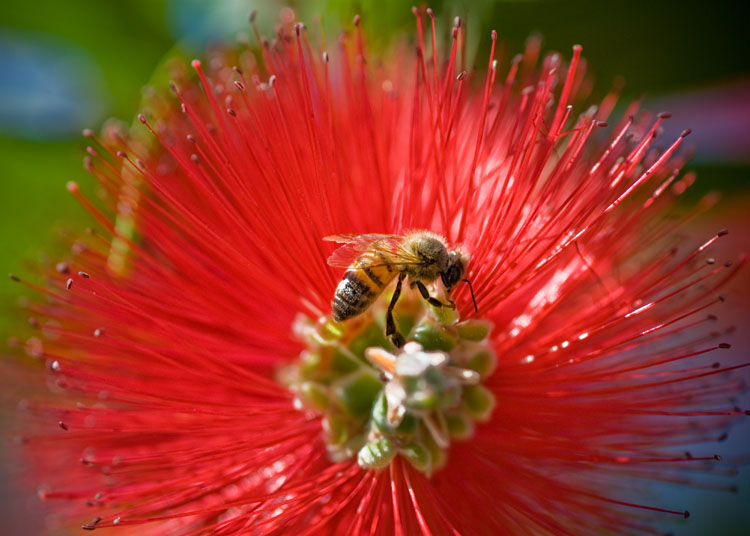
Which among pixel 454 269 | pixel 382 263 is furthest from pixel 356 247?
pixel 454 269

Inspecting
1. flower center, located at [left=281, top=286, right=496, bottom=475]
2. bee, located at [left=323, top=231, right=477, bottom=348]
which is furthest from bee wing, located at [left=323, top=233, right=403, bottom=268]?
flower center, located at [left=281, top=286, right=496, bottom=475]

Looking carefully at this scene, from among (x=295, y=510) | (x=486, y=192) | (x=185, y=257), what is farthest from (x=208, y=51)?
(x=295, y=510)

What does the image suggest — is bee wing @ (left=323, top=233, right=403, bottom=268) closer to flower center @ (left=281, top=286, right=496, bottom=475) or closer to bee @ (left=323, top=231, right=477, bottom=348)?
bee @ (left=323, top=231, right=477, bottom=348)

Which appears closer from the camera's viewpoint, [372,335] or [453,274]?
[453,274]

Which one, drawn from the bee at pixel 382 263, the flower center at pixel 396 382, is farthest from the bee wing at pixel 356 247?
the flower center at pixel 396 382

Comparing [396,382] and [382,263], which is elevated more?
[382,263]

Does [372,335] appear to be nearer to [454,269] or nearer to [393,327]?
[393,327]
